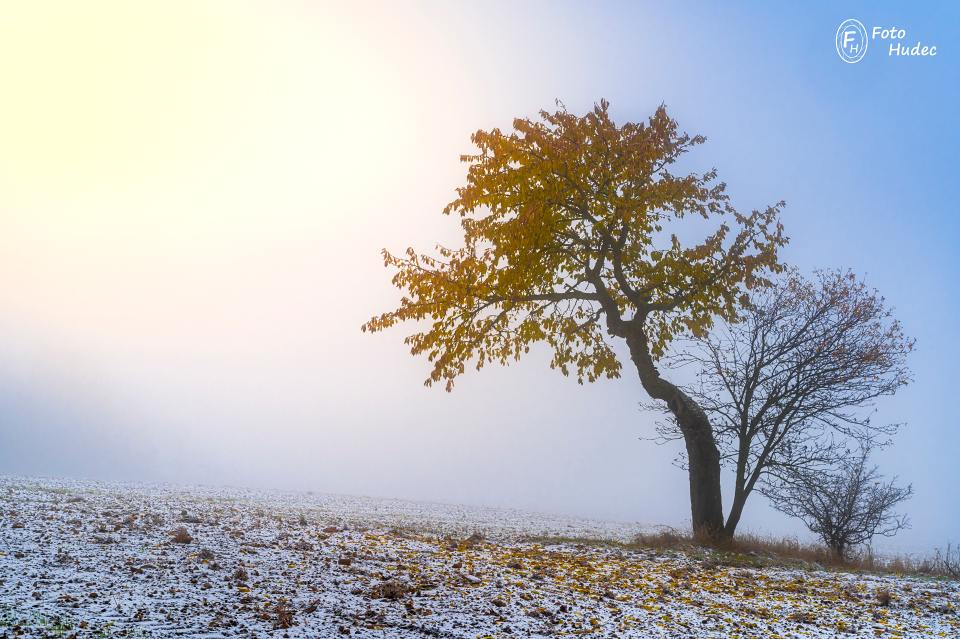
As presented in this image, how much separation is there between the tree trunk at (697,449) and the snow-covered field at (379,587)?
11.0ft

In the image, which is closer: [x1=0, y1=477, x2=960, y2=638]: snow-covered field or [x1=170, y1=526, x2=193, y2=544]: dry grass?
[x1=0, y1=477, x2=960, y2=638]: snow-covered field

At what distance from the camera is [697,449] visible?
52.4 ft

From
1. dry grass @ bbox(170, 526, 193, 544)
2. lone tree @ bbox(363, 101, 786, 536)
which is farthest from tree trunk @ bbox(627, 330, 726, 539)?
dry grass @ bbox(170, 526, 193, 544)

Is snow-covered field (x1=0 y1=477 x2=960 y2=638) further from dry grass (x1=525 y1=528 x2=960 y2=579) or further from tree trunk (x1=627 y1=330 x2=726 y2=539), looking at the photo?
tree trunk (x1=627 y1=330 x2=726 y2=539)

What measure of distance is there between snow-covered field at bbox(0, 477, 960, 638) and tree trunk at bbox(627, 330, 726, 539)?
3.36 m

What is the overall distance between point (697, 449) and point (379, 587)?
10.5 m

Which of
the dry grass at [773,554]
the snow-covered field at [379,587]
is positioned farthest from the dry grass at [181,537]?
the dry grass at [773,554]

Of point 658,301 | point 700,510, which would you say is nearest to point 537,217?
point 658,301

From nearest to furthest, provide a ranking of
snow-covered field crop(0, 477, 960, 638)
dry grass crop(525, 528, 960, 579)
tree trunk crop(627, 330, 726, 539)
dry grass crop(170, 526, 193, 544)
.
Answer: snow-covered field crop(0, 477, 960, 638) < dry grass crop(170, 526, 193, 544) < dry grass crop(525, 528, 960, 579) < tree trunk crop(627, 330, 726, 539)

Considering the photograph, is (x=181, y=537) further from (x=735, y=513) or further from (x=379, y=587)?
(x=735, y=513)

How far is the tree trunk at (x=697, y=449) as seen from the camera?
15734mm

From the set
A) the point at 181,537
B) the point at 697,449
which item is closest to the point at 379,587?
the point at 181,537

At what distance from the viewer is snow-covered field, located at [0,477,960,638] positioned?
6.38 meters

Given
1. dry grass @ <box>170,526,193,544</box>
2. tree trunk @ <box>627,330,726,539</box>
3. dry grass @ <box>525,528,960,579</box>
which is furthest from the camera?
tree trunk @ <box>627,330,726,539</box>
